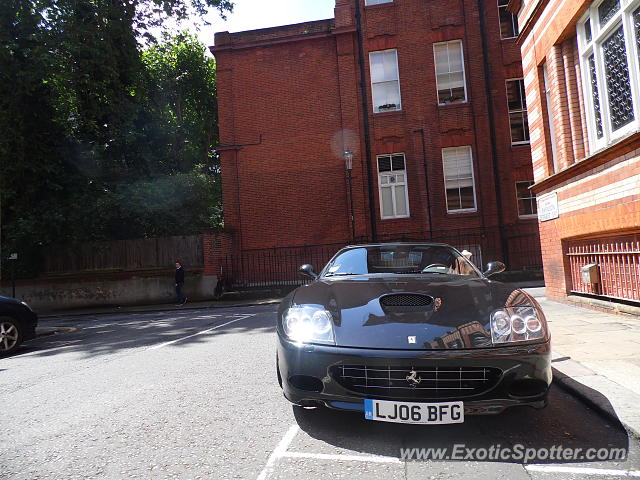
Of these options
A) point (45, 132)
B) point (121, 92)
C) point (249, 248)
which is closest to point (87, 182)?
point (45, 132)

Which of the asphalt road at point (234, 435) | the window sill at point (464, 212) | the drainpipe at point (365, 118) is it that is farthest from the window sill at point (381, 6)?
the asphalt road at point (234, 435)

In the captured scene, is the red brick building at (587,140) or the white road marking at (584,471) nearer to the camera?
the white road marking at (584,471)

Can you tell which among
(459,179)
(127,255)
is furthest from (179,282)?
(459,179)

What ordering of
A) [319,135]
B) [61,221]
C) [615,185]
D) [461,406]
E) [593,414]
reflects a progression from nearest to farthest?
[461,406]
[593,414]
[615,185]
[61,221]
[319,135]

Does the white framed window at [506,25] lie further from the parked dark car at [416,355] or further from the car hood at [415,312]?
the parked dark car at [416,355]

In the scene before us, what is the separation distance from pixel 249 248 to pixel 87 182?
24.9ft

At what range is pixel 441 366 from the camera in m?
2.60

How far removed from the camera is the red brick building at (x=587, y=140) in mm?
5957

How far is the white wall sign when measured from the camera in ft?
26.8

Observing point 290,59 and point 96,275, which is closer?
point 96,275

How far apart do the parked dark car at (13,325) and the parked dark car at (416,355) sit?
6.87 metres

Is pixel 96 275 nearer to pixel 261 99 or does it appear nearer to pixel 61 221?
pixel 61 221

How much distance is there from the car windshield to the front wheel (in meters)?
6.45

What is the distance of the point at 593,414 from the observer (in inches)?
123
